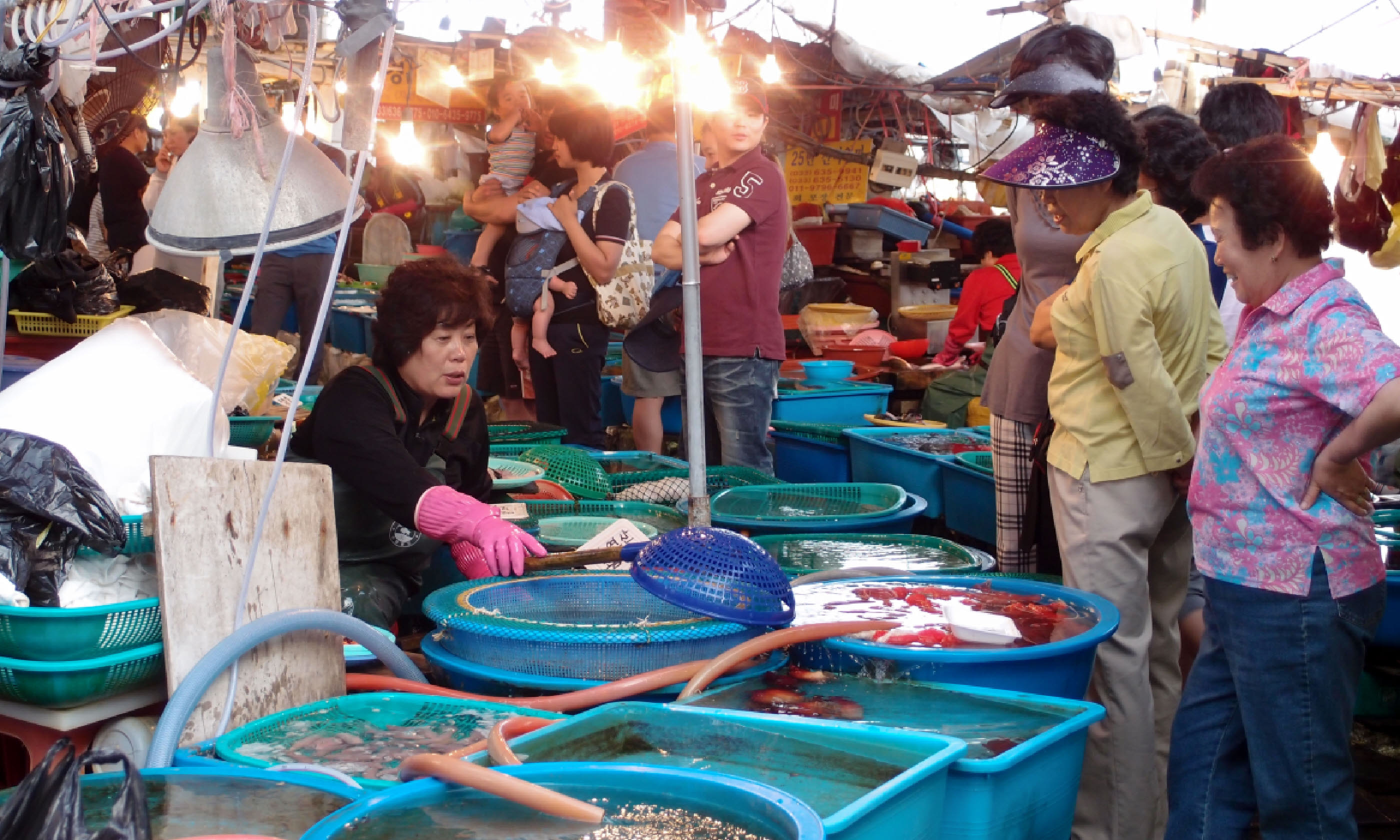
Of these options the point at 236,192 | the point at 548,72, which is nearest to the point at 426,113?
the point at 548,72

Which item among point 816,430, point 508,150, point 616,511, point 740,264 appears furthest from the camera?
point 508,150

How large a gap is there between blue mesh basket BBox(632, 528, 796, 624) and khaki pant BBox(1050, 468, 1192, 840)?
76 centimetres

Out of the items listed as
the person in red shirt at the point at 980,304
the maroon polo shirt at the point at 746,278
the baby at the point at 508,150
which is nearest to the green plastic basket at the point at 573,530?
the maroon polo shirt at the point at 746,278

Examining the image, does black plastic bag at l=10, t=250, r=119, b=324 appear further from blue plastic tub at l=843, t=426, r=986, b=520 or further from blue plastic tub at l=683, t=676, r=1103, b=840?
blue plastic tub at l=683, t=676, r=1103, b=840

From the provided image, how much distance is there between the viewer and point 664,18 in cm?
687

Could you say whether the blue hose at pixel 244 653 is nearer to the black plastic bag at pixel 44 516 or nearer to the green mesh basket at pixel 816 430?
the black plastic bag at pixel 44 516

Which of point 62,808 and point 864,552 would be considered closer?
point 62,808

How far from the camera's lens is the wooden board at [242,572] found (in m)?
1.89

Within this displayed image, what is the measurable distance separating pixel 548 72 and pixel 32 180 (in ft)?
21.2

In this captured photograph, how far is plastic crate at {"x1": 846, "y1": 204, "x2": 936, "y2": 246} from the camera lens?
10.4 meters

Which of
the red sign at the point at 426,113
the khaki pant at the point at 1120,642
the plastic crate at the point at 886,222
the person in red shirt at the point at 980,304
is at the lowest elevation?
the khaki pant at the point at 1120,642

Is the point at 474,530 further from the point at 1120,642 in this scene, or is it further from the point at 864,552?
the point at 1120,642

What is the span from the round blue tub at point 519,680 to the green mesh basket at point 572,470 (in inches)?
66.5

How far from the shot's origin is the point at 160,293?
4.54m
